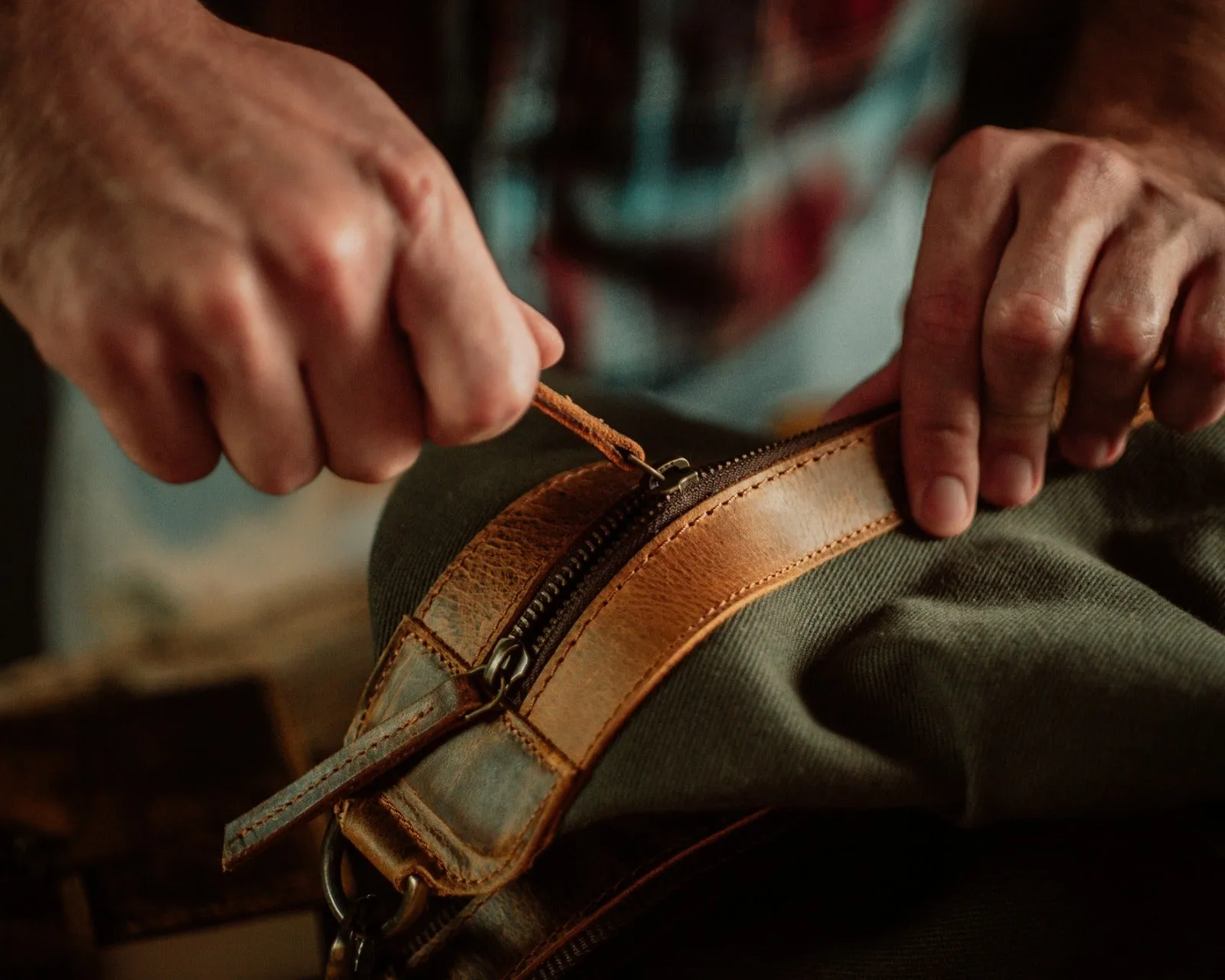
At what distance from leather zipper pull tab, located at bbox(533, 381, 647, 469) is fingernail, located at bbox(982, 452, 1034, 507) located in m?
0.24

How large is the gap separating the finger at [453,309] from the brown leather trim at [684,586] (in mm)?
122

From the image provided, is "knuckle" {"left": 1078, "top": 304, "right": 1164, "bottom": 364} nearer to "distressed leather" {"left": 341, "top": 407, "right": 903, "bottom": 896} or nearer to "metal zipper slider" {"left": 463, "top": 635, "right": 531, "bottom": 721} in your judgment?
Result: "distressed leather" {"left": 341, "top": 407, "right": 903, "bottom": 896}

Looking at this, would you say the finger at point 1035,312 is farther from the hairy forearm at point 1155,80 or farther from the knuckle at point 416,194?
the knuckle at point 416,194

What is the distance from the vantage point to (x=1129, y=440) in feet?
2.17

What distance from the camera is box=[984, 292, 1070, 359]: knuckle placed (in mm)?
599

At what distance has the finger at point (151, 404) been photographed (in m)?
0.41

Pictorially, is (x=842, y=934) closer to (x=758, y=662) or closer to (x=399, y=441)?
(x=758, y=662)

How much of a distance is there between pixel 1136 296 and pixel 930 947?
0.40 meters

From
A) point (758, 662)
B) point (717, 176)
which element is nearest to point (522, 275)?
point (717, 176)

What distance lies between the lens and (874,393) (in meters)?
0.71

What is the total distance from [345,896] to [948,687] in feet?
1.10

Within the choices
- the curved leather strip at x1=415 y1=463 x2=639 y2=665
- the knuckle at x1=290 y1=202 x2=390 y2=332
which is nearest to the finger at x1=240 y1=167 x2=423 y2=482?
the knuckle at x1=290 y1=202 x2=390 y2=332

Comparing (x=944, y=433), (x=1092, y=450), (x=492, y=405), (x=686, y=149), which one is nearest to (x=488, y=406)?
(x=492, y=405)

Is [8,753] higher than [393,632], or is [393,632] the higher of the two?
[393,632]
